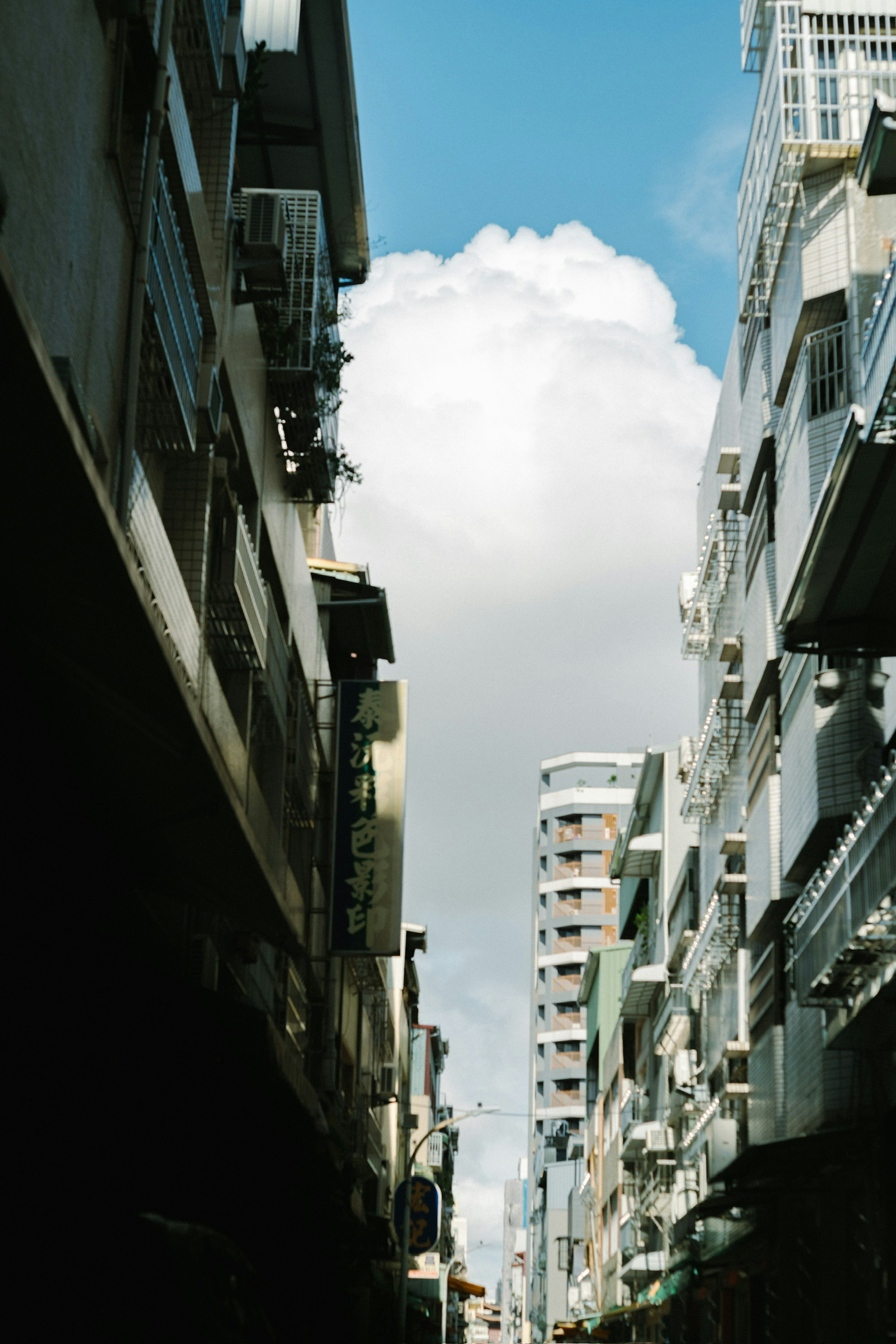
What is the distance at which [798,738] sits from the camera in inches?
818

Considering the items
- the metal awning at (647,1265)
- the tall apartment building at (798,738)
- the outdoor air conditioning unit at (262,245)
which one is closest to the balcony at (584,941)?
the metal awning at (647,1265)

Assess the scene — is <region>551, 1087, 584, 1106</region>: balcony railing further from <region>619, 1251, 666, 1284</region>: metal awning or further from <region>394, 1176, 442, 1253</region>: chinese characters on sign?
<region>394, 1176, 442, 1253</region>: chinese characters on sign

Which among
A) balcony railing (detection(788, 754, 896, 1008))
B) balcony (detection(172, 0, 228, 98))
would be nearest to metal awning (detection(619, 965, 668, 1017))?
balcony railing (detection(788, 754, 896, 1008))

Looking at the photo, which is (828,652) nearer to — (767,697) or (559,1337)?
(767,697)

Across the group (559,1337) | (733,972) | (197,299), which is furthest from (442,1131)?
(197,299)

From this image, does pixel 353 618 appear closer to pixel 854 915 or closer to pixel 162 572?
pixel 854 915

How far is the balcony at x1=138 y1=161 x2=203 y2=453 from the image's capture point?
11164 millimetres

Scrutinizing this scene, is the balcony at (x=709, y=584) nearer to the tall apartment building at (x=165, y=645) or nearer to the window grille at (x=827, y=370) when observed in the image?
the window grille at (x=827, y=370)

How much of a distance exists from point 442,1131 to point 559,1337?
1224 inches

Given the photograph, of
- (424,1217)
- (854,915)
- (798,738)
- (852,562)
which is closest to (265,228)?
(852,562)

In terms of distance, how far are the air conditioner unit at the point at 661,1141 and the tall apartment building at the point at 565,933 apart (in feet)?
233

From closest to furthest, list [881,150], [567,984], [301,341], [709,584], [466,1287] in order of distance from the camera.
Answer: [881,150] → [301,341] → [709,584] → [466,1287] → [567,984]

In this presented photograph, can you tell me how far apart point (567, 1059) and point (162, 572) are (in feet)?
347

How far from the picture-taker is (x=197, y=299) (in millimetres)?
13266
